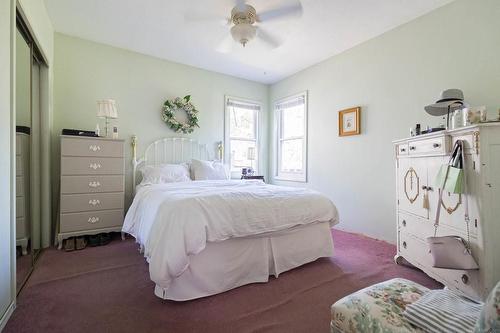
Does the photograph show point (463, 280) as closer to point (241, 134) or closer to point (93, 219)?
point (93, 219)

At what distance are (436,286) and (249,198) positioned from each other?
1.71 metres

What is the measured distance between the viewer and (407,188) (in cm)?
231

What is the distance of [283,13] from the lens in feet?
7.50

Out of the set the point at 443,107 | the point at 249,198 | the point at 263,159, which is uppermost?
the point at 443,107

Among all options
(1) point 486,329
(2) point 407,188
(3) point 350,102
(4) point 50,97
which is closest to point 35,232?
(4) point 50,97

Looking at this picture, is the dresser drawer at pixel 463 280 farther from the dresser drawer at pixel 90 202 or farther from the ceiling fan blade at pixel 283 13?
the dresser drawer at pixel 90 202

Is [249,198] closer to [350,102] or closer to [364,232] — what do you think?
[364,232]

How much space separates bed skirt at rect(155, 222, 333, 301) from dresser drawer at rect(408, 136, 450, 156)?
1.09 meters

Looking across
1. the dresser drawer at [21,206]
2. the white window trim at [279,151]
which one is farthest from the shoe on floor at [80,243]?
the white window trim at [279,151]

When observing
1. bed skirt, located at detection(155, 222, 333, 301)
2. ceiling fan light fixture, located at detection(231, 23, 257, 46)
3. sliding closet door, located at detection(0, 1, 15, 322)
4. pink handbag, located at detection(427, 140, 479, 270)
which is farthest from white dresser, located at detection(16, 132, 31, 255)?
pink handbag, located at detection(427, 140, 479, 270)

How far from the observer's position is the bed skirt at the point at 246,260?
5.94 feet

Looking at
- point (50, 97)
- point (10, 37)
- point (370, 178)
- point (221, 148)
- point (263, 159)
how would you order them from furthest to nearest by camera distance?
point (263, 159)
point (221, 148)
point (370, 178)
point (50, 97)
point (10, 37)

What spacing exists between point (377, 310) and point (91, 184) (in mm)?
3189

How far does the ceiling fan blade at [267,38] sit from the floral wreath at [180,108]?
6.02 feet
